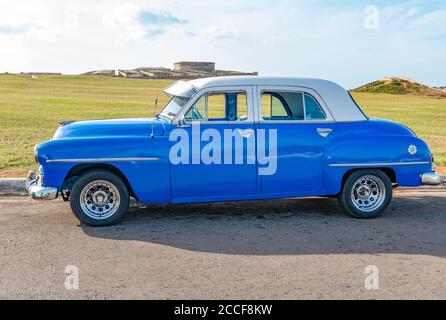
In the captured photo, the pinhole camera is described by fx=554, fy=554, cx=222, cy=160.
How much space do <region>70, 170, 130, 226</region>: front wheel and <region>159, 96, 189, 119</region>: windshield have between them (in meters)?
1.14

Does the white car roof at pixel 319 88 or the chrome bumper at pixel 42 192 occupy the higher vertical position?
the white car roof at pixel 319 88

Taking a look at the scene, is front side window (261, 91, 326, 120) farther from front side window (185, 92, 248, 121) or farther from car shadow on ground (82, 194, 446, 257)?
car shadow on ground (82, 194, 446, 257)

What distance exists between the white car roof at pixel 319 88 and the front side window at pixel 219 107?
7.3 inches

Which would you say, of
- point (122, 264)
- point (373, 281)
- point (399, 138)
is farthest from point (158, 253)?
point (399, 138)

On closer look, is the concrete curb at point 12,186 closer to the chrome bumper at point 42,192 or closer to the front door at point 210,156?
the chrome bumper at point 42,192

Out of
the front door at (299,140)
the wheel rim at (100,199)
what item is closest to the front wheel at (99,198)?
the wheel rim at (100,199)

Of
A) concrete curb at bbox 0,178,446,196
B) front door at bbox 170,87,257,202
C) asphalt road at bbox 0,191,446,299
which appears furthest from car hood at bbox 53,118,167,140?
concrete curb at bbox 0,178,446,196

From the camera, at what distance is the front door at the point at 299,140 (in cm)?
703

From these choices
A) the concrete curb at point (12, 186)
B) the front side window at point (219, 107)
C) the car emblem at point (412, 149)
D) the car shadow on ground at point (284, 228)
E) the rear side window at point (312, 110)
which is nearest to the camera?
the car shadow on ground at point (284, 228)

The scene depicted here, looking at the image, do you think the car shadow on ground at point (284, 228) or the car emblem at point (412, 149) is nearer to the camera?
the car shadow on ground at point (284, 228)

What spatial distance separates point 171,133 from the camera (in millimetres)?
6852

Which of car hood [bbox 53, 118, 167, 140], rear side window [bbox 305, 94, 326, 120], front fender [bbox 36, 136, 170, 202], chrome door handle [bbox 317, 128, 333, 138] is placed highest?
rear side window [bbox 305, 94, 326, 120]

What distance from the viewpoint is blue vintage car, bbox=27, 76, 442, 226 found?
6.74 m
